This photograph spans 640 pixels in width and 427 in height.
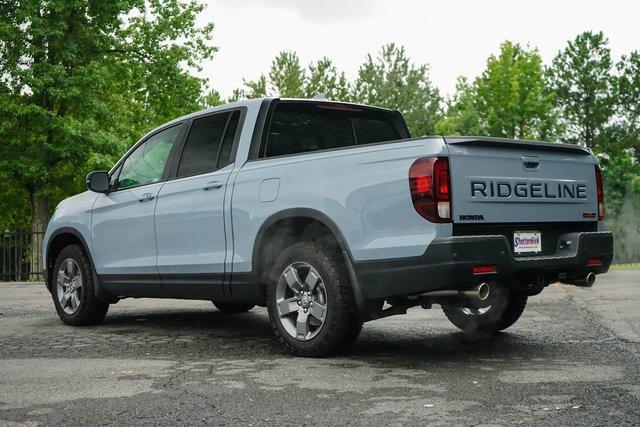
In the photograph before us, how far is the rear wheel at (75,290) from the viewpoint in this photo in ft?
28.4

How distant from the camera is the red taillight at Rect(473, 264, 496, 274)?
18.4 ft

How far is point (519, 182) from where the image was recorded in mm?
6074

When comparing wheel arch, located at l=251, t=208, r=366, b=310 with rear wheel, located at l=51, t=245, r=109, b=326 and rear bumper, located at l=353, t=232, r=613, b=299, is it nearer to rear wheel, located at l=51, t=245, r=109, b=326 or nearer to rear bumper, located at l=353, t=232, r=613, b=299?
rear bumper, located at l=353, t=232, r=613, b=299

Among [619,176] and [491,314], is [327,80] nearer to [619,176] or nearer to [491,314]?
[619,176]

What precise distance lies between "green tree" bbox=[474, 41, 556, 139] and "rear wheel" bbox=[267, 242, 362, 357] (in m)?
36.5

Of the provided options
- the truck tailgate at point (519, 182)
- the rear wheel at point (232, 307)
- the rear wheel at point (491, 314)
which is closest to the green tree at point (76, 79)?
the rear wheel at point (232, 307)

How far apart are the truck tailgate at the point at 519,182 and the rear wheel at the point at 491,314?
4.05 ft

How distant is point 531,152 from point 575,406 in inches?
85.5

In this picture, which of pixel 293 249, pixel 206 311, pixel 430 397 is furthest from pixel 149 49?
pixel 430 397

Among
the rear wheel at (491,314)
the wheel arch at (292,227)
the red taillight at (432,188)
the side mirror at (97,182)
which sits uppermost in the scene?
the side mirror at (97,182)

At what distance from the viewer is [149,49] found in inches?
1068

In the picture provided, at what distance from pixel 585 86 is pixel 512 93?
2295cm

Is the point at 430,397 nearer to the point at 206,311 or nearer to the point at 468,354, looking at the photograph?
the point at 468,354

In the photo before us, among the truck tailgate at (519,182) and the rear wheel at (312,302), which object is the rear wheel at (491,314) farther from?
the rear wheel at (312,302)
